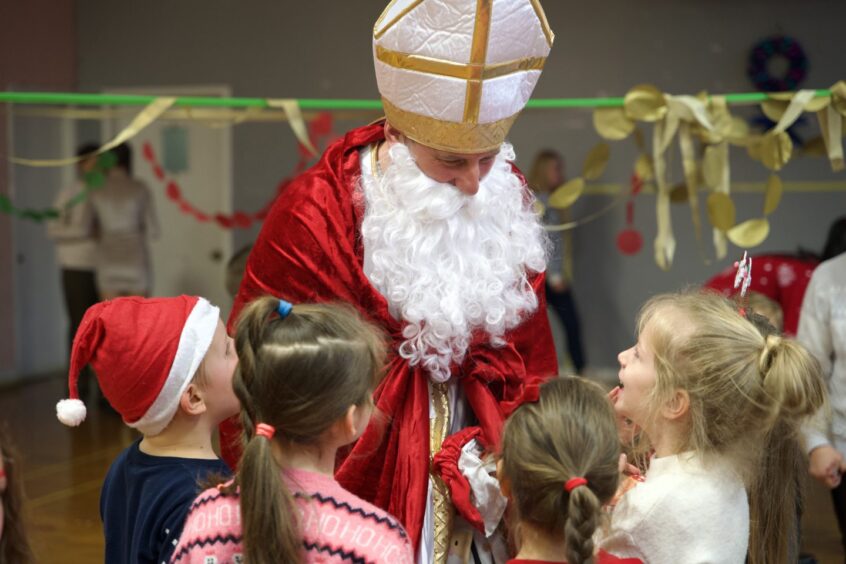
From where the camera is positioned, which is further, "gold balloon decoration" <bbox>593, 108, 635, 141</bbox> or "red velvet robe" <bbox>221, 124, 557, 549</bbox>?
"gold balloon decoration" <bbox>593, 108, 635, 141</bbox>

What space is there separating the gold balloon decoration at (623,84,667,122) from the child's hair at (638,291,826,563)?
174cm

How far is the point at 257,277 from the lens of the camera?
2342mm

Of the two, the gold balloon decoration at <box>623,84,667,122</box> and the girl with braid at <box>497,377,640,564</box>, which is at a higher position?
the gold balloon decoration at <box>623,84,667,122</box>

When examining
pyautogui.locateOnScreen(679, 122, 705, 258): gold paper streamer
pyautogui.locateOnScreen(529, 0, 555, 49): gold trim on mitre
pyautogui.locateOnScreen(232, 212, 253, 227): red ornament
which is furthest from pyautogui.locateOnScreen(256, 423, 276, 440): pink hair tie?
pyautogui.locateOnScreen(232, 212, 253, 227): red ornament

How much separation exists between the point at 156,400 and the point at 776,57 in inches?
249

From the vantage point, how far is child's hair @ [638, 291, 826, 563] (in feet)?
6.25

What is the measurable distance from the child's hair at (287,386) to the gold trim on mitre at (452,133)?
26.0 inches

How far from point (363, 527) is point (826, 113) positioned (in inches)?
99.6

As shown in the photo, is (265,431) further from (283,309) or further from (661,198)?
(661,198)

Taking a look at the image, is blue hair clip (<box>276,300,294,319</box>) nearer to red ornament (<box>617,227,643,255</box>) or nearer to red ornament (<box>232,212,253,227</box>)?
red ornament (<box>617,227,643,255</box>)

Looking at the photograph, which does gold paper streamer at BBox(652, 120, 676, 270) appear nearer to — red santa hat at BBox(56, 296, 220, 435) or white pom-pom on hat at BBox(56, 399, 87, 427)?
red santa hat at BBox(56, 296, 220, 435)

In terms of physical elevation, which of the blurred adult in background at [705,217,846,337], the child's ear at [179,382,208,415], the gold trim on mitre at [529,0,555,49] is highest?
the gold trim on mitre at [529,0,555,49]

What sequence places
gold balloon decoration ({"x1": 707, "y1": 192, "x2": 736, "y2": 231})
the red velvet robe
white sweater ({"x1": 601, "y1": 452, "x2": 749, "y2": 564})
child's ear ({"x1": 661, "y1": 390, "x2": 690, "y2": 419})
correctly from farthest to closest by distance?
gold balloon decoration ({"x1": 707, "y1": 192, "x2": 736, "y2": 231})
the red velvet robe
child's ear ({"x1": 661, "y1": 390, "x2": 690, "y2": 419})
white sweater ({"x1": 601, "y1": 452, "x2": 749, "y2": 564})

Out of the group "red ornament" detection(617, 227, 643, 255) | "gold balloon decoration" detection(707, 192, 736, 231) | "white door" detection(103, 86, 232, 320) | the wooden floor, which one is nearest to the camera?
"gold balloon decoration" detection(707, 192, 736, 231)
